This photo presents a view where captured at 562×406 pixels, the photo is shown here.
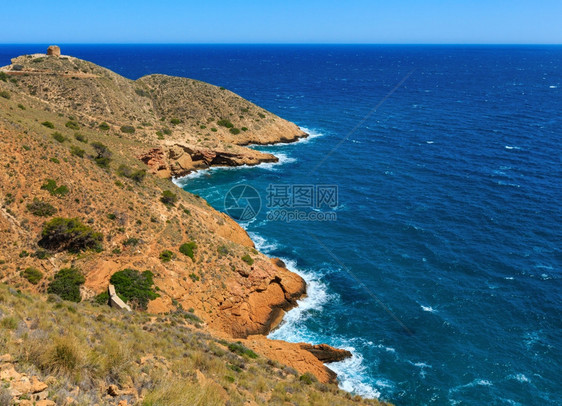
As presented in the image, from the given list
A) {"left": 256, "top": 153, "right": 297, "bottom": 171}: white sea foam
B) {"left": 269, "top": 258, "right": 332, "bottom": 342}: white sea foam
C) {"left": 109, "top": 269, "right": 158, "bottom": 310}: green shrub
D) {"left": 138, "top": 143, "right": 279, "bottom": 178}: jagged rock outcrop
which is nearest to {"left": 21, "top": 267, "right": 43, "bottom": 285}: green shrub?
{"left": 109, "top": 269, "right": 158, "bottom": 310}: green shrub

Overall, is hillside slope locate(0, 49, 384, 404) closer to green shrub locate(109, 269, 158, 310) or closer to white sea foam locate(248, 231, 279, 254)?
green shrub locate(109, 269, 158, 310)

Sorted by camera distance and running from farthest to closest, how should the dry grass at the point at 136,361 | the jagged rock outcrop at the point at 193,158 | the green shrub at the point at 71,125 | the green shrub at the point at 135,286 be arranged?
the jagged rock outcrop at the point at 193,158
the green shrub at the point at 71,125
the green shrub at the point at 135,286
the dry grass at the point at 136,361

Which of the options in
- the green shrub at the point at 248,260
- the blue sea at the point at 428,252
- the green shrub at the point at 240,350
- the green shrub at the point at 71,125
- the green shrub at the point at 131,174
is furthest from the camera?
the green shrub at the point at 71,125

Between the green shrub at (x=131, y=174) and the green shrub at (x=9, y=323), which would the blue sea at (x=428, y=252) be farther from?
the green shrub at (x=9, y=323)

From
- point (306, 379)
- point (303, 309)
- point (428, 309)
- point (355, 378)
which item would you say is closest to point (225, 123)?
point (303, 309)

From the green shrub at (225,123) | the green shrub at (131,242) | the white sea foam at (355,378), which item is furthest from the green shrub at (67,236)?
the green shrub at (225,123)

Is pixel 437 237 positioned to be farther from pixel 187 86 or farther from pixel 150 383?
pixel 187 86

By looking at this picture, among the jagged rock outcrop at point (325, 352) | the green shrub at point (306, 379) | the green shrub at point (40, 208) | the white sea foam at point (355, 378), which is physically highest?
the green shrub at point (40, 208)
